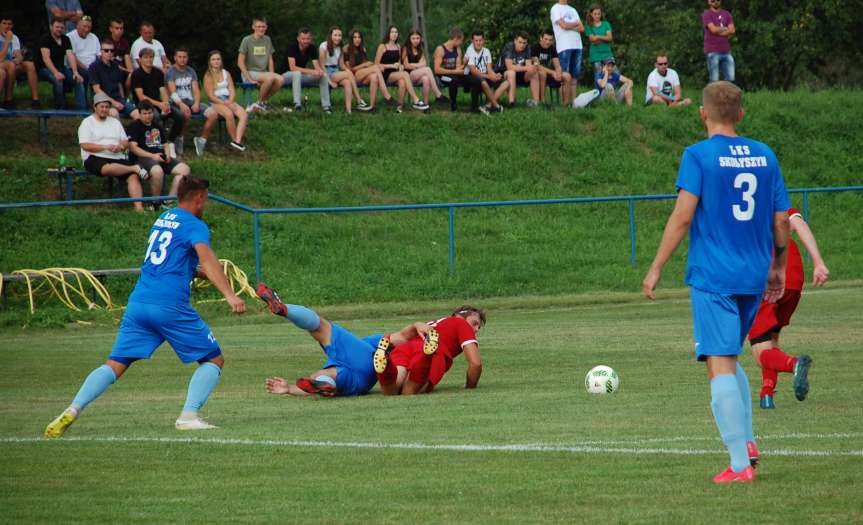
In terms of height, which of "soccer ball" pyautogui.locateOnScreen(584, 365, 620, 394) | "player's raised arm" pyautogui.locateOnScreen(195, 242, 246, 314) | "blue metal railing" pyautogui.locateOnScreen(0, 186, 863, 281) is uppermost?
"player's raised arm" pyautogui.locateOnScreen(195, 242, 246, 314)

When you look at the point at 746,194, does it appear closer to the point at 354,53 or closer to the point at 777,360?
the point at 777,360

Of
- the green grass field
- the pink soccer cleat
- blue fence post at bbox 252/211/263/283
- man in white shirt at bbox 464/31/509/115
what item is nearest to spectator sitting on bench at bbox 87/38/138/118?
blue fence post at bbox 252/211/263/283

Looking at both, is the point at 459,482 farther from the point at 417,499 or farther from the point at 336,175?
the point at 336,175

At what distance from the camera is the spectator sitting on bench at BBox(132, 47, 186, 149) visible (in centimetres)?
2647

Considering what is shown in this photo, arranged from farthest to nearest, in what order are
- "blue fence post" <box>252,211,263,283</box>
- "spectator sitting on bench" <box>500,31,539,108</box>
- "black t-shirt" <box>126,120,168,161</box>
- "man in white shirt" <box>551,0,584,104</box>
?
"spectator sitting on bench" <box>500,31,539,108</box> → "man in white shirt" <box>551,0,584,104</box> → "black t-shirt" <box>126,120,168,161</box> → "blue fence post" <box>252,211,263,283</box>

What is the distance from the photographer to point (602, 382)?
12453mm

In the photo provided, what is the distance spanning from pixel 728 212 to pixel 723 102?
0.62 m

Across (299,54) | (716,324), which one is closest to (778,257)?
(716,324)

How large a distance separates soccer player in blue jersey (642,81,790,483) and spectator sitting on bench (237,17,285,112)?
2199cm

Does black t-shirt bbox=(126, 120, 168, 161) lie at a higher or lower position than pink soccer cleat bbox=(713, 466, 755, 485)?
higher

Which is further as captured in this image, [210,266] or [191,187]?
[191,187]

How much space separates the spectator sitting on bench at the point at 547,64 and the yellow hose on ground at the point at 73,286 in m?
12.1

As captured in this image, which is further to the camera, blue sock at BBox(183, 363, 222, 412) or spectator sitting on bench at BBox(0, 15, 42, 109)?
spectator sitting on bench at BBox(0, 15, 42, 109)

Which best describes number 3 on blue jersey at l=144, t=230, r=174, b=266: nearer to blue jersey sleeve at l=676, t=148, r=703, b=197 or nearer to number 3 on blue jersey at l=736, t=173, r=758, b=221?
blue jersey sleeve at l=676, t=148, r=703, b=197
